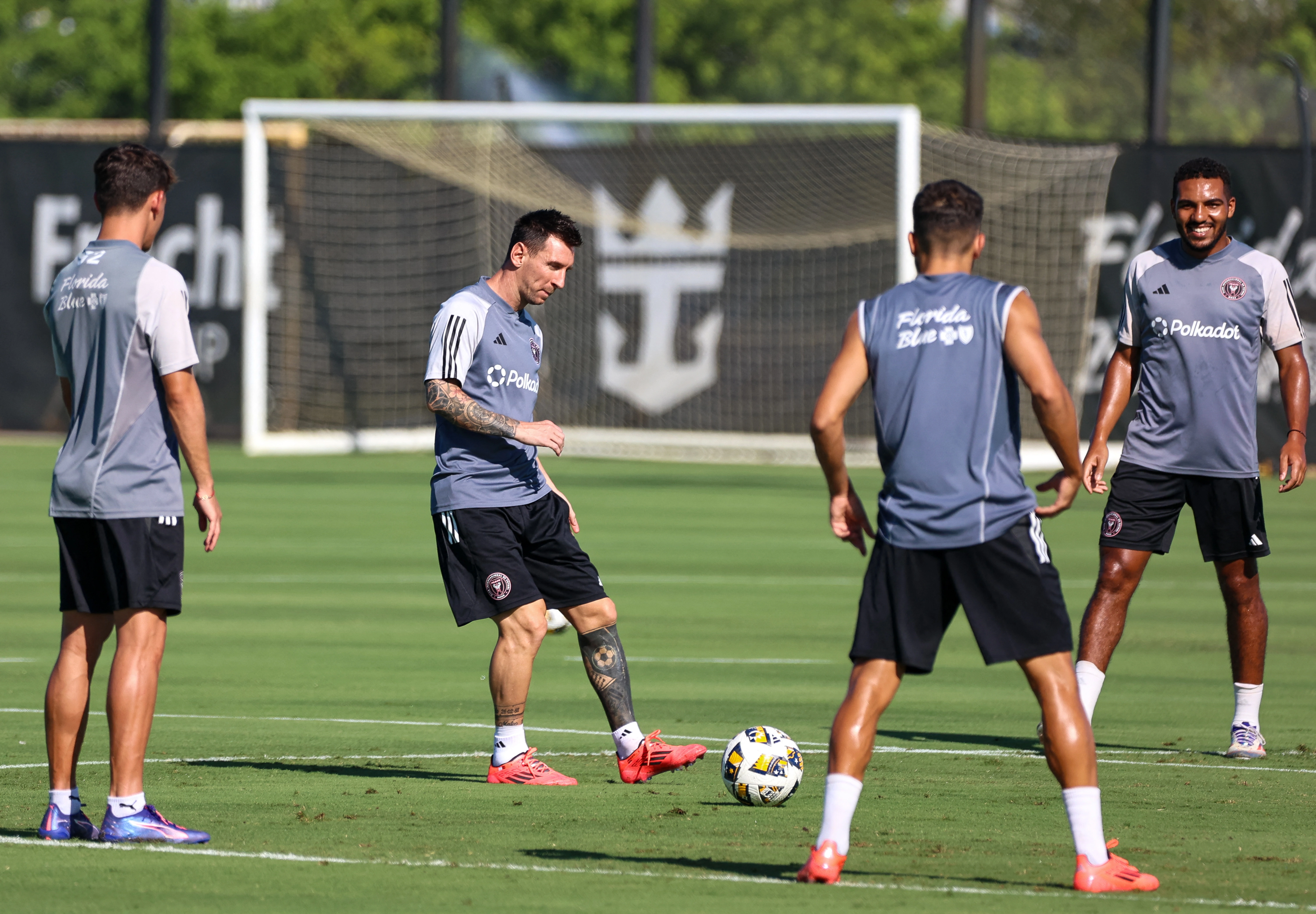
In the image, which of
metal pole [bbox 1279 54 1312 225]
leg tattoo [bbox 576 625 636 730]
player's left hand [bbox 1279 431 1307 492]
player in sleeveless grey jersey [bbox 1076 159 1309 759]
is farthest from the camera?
metal pole [bbox 1279 54 1312 225]

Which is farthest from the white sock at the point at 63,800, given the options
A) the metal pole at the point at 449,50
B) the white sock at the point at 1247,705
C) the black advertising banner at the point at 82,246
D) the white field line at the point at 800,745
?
the metal pole at the point at 449,50

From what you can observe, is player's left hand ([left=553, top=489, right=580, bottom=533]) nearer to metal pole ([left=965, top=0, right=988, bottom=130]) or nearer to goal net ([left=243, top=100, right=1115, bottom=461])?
goal net ([left=243, top=100, right=1115, bottom=461])

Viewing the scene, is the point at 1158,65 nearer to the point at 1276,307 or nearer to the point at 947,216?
the point at 1276,307

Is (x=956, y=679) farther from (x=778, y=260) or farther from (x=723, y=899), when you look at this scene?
(x=778, y=260)

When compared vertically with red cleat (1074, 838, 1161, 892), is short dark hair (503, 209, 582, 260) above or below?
above

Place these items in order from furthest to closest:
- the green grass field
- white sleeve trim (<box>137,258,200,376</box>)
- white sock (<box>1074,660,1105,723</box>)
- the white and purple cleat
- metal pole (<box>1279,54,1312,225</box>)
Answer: metal pole (<box>1279,54,1312,225</box>) < white sock (<box>1074,660,1105,723</box>) < the white and purple cleat < white sleeve trim (<box>137,258,200,376</box>) < the green grass field

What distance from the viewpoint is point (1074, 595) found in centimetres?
1380

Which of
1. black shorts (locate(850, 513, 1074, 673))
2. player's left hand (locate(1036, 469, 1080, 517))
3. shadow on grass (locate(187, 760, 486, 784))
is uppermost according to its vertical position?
player's left hand (locate(1036, 469, 1080, 517))

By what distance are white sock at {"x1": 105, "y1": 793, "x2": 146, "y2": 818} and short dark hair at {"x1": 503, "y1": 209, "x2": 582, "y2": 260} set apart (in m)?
2.59

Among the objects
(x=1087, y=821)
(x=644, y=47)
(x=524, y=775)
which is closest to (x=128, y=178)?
(x=524, y=775)

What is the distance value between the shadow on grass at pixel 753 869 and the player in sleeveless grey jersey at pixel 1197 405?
2283mm

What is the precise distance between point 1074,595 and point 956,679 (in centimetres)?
348

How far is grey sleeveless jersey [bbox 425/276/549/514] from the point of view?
7625mm

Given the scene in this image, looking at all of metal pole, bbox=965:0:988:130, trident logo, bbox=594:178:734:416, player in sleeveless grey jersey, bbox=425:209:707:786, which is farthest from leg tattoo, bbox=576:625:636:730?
metal pole, bbox=965:0:988:130
